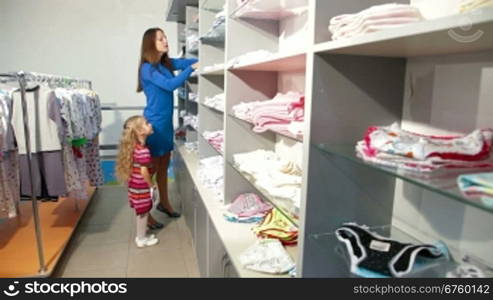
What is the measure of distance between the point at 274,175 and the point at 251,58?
56 cm

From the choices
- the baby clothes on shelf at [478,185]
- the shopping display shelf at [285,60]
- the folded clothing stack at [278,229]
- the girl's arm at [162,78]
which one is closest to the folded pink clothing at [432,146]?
the baby clothes on shelf at [478,185]

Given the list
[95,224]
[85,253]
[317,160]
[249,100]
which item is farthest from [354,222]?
[95,224]

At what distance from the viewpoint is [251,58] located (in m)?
1.62

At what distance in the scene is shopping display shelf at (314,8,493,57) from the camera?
58 centimetres

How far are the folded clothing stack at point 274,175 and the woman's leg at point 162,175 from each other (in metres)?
1.46

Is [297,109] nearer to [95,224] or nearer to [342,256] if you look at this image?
[342,256]

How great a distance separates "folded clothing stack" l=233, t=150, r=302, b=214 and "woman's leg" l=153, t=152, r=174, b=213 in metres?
1.46

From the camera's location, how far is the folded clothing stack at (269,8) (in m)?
1.67

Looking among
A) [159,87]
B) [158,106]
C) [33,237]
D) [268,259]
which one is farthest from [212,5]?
[33,237]

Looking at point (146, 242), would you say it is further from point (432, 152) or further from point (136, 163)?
point (432, 152)

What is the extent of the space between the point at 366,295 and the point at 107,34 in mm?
4815

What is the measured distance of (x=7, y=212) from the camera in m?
2.37

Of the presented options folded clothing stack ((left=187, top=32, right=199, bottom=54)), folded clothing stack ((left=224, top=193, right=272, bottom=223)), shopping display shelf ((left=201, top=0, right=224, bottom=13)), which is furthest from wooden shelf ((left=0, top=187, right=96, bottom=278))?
shopping display shelf ((left=201, top=0, right=224, bottom=13))

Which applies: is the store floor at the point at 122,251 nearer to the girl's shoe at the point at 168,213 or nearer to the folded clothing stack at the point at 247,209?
the girl's shoe at the point at 168,213
